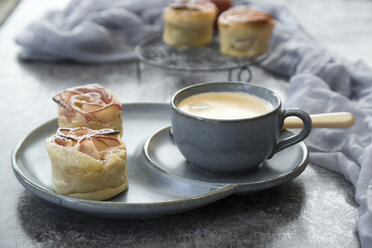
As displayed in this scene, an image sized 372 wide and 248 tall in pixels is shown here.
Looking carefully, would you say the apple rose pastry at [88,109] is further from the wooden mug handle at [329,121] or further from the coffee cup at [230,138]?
the wooden mug handle at [329,121]

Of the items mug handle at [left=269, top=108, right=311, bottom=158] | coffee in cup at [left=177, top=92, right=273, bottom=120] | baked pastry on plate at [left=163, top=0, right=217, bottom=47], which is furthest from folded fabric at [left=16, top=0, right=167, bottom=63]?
mug handle at [left=269, top=108, right=311, bottom=158]

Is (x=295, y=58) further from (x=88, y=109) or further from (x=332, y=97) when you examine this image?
(x=88, y=109)

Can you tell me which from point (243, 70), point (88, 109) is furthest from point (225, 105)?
point (243, 70)

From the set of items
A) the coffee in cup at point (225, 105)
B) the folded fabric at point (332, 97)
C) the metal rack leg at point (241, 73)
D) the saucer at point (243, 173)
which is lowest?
the metal rack leg at point (241, 73)

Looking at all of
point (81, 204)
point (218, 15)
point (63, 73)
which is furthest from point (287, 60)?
point (81, 204)

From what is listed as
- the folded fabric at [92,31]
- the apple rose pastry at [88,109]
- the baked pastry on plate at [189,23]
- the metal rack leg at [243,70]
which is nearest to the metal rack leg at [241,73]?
the metal rack leg at [243,70]

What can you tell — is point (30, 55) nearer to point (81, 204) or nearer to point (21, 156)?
point (21, 156)

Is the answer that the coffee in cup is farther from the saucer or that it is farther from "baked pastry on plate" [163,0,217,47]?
"baked pastry on plate" [163,0,217,47]
